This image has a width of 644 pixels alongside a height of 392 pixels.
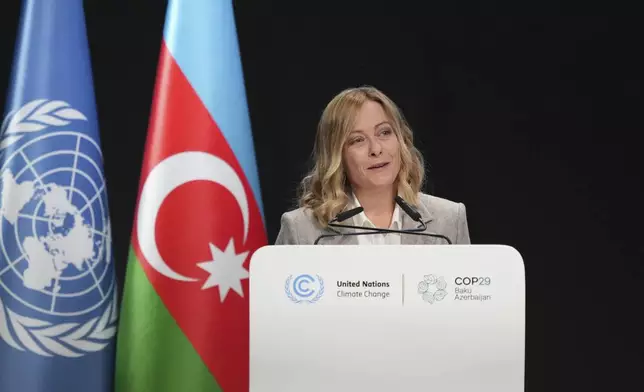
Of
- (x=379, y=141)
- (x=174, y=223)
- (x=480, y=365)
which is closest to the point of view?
(x=480, y=365)

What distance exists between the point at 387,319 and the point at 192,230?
3.99ft

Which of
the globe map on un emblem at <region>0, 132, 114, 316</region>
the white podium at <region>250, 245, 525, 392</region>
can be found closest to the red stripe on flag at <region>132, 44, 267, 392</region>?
the globe map on un emblem at <region>0, 132, 114, 316</region>

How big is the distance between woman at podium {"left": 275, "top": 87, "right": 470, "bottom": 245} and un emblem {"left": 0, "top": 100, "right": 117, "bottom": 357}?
2.63 ft

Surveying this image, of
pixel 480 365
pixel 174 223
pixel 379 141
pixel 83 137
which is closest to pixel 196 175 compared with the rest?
pixel 174 223

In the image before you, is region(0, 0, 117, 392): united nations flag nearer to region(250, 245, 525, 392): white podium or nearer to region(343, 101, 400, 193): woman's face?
region(343, 101, 400, 193): woman's face

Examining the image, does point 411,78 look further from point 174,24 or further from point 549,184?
point 174,24

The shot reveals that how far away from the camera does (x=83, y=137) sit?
2502 mm

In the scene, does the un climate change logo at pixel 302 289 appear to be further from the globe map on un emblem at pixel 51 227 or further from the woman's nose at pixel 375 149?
the globe map on un emblem at pixel 51 227

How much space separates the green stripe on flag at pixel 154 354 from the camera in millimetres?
2480

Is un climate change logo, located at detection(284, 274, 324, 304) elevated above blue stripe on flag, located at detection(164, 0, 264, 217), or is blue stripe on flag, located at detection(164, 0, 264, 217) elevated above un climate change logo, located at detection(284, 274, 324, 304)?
blue stripe on flag, located at detection(164, 0, 264, 217)

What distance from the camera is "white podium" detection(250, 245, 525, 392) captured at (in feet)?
4.61

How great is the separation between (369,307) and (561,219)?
6.57 feet

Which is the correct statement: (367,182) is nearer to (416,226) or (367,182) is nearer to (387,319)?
(416,226)

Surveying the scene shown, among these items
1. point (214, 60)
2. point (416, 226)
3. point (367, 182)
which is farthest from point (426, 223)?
point (214, 60)
